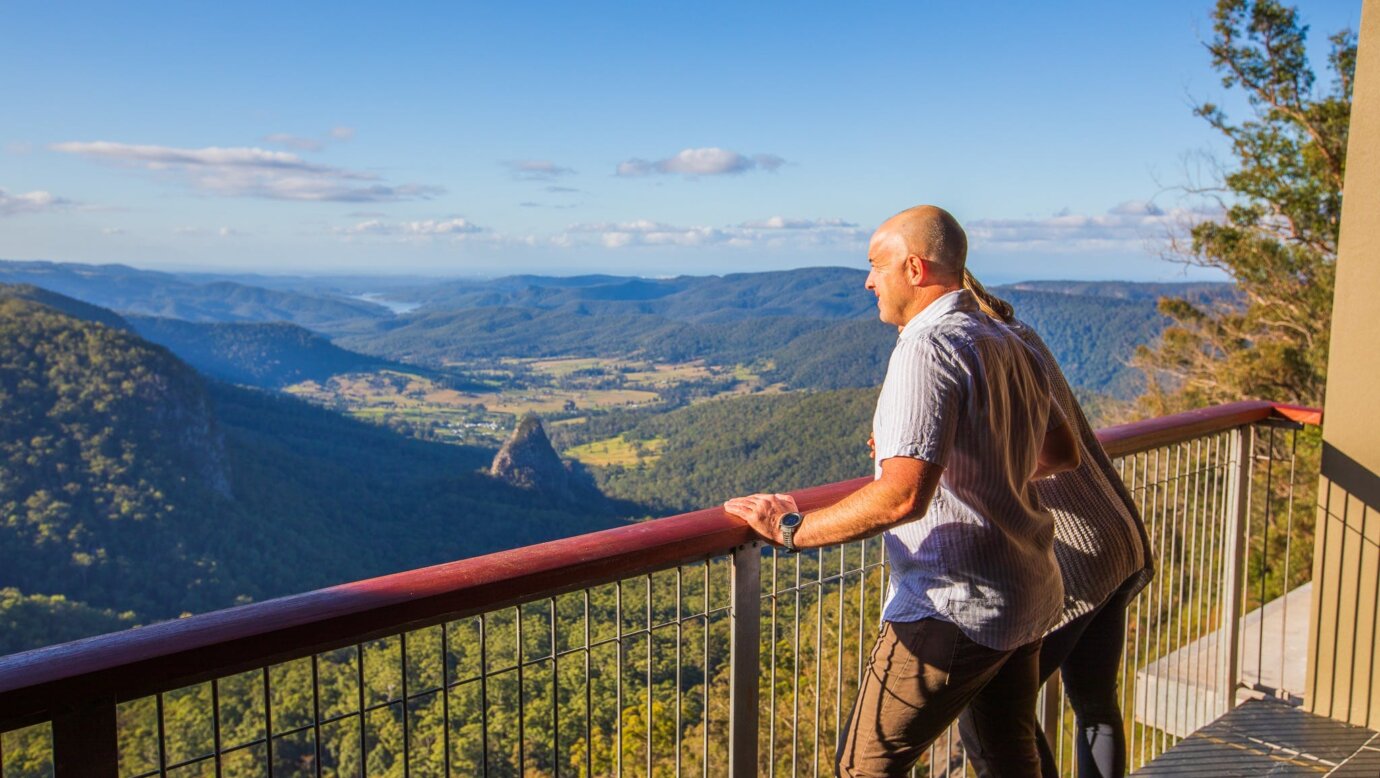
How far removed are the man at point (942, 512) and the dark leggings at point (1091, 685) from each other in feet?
0.83

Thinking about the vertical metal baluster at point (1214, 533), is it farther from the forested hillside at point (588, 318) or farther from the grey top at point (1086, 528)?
the forested hillside at point (588, 318)

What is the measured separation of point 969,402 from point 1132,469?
1696 millimetres

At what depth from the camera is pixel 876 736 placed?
1.63 m

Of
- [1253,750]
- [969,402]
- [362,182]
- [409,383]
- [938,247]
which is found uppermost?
[362,182]

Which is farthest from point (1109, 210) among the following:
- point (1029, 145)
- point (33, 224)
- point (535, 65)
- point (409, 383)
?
point (33, 224)

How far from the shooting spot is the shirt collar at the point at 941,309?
1526 millimetres

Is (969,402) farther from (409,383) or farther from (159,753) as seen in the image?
(409,383)

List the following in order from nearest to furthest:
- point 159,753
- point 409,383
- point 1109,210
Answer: point 159,753, point 1109,210, point 409,383

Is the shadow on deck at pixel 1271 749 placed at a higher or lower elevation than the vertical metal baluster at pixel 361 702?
lower

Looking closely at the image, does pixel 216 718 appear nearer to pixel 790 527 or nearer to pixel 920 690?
pixel 790 527

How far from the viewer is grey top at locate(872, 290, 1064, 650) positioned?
1444mm

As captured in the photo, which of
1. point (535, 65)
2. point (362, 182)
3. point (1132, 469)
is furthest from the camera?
point (362, 182)

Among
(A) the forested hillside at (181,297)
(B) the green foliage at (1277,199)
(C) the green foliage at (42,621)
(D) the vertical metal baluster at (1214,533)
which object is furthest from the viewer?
(A) the forested hillside at (181,297)

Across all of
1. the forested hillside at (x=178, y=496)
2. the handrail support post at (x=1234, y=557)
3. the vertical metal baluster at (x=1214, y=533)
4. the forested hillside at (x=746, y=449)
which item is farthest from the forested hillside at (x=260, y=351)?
the handrail support post at (x=1234, y=557)
